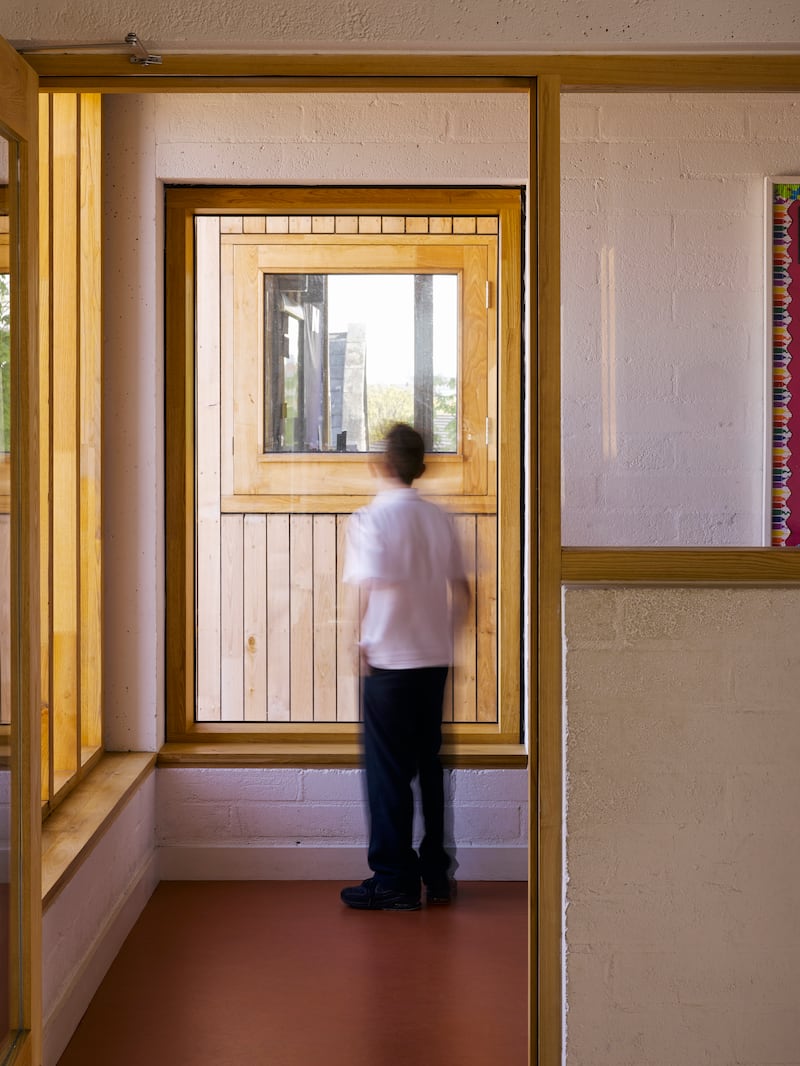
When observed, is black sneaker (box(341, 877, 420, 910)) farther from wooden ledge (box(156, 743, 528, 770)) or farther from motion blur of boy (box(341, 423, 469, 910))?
wooden ledge (box(156, 743, 528, 770))

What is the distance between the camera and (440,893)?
387 cm

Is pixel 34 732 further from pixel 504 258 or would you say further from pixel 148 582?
pixel 504 258

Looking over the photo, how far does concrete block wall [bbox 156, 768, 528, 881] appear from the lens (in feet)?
13.3

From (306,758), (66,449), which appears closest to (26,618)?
(66,449)

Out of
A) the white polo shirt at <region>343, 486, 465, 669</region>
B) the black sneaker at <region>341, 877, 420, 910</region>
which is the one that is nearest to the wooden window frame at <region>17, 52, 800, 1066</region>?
the white polo shirt at <region>343, 486, 465, 669</region>

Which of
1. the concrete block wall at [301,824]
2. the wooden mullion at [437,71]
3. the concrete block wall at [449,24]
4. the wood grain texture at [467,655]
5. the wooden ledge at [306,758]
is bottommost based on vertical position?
the concrete block wall at [301,824]

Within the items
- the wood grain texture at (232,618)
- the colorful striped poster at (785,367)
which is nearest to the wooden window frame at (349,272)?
the wood grain texture at (232,618)

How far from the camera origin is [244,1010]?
10.1 ft

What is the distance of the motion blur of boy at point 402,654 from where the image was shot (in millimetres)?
3715

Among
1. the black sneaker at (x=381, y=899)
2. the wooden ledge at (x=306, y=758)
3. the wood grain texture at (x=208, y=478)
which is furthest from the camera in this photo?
the wood grain texture at (x=208, y=478)

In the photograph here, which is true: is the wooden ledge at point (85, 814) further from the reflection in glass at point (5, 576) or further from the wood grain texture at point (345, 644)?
the wood grain texture at point (345, 644)

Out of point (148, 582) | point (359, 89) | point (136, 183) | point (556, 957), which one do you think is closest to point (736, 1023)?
point (556, 957)

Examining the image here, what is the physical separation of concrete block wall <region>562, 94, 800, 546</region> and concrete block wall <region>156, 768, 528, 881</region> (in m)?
1.83

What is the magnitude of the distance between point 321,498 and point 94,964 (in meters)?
1.75
